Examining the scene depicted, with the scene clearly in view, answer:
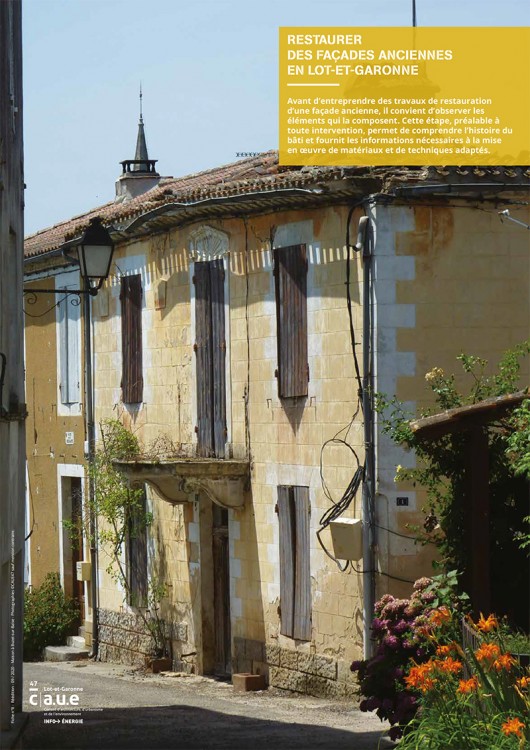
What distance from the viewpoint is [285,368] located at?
1661 cm

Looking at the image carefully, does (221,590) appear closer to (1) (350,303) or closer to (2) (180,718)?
(2) (180,718)

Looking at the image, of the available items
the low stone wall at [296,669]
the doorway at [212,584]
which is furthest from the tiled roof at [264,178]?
the low stone wall at [296,669]

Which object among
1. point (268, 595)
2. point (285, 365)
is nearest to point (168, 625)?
point (268, 595)

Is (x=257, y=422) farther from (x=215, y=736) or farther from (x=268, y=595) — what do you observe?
(x=215, y=736)

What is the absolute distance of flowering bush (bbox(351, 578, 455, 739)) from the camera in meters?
12.1

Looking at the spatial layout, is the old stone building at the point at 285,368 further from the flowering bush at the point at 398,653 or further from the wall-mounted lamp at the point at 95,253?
the wall-mounted lamp at the point at 95,253

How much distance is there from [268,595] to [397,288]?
13.8 ft

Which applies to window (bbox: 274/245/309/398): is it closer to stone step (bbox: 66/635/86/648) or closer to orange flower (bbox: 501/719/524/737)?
stone step (bbox: 66/635/86/648)

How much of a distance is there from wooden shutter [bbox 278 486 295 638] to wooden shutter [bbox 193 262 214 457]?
5.56ft

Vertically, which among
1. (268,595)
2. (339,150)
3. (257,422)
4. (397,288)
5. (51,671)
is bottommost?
(51,671)

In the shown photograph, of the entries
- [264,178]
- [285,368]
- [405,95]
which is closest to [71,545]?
[285,368]

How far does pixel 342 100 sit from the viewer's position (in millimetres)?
13922

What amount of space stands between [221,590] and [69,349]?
558cm

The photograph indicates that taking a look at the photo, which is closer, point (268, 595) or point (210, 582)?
point (268, 595)
